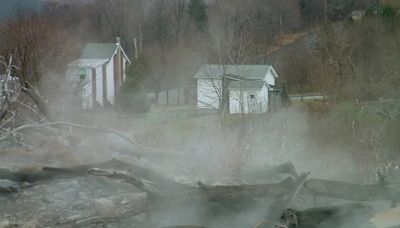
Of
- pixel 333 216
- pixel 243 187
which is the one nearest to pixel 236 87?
pixel 243 187

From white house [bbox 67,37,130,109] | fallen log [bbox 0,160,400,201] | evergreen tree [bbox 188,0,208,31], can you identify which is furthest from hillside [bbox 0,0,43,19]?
fallen log [bbox 0,160,400,201]

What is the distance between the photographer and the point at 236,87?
619 inches

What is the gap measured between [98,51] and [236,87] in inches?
548

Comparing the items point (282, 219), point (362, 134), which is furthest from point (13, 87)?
point (362, 134)

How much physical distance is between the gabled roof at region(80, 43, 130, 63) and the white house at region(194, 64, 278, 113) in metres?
6.64

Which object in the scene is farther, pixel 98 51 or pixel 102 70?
pixel 102 70

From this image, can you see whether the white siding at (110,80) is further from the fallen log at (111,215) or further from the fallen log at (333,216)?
the fallen log at (333,216)

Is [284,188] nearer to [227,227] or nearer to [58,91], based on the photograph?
[227,227]

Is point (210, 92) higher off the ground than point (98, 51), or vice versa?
point (98, 51)

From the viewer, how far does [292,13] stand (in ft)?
124

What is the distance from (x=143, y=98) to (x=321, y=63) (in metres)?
7.73

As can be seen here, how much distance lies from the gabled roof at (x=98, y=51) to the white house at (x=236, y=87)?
6637mm

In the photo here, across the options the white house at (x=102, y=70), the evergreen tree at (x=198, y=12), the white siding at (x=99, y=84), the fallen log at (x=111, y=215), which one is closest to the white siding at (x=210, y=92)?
the white house at (x=102, y=70)

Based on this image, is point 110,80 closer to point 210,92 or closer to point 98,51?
point 98,51
